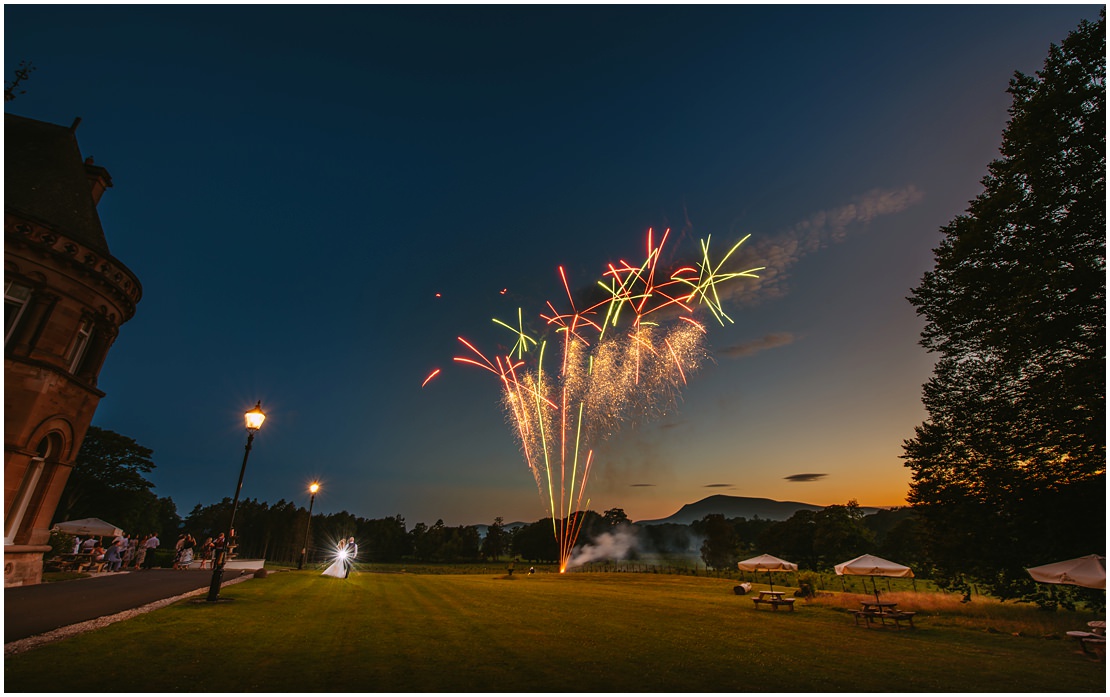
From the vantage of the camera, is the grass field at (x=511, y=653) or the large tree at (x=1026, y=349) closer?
the grass field at (x=511, y=653)

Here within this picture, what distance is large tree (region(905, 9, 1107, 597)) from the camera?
1912 centimetres

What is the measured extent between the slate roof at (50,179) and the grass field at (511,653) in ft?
58.2

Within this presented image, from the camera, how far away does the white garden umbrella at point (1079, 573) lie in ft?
52.7

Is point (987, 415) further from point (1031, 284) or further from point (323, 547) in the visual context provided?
point (323, 547)

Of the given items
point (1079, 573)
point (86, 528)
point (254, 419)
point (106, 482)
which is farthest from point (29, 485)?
point (106, 482)

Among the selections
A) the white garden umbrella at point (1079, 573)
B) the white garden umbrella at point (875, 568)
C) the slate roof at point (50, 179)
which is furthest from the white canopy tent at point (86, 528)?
the white garden umbrella at point (1079, 573)

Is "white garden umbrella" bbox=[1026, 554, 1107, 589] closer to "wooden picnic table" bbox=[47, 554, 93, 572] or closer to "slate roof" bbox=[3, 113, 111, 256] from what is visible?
"slate roof" bbox=[3, 113, 111, 256]

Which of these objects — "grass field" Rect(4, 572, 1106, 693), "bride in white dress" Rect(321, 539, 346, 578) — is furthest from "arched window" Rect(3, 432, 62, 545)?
"bride in white dress" Rect(321, 539, 346, 578)

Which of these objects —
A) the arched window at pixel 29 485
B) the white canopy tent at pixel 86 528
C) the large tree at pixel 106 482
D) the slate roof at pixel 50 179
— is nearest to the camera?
the arched window at pixel 29 485

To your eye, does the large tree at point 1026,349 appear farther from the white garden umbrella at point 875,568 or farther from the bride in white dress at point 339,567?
the bride in white dress at point 339,567

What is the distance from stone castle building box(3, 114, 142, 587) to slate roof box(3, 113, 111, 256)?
1.9 inches

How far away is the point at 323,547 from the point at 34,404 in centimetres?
16483

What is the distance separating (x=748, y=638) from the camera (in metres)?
14.6

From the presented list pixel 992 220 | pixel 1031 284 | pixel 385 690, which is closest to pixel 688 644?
pixel 385 690
